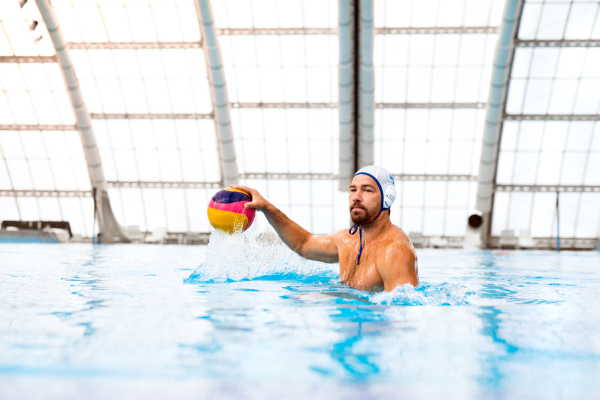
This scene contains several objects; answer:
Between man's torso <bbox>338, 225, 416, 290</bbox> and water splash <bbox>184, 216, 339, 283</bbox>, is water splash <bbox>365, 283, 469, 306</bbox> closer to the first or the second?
man's torso <bbox>338, 225, 416, 290</bbox>

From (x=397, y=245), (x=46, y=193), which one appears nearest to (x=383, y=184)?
(x=397, y=245)

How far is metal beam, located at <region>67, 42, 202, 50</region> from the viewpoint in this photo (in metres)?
21.7

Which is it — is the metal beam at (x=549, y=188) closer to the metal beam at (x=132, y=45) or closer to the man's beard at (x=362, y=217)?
the metal beam at (x=132, y=45)

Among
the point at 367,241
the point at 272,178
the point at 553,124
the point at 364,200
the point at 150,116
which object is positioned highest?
the point at 150,116

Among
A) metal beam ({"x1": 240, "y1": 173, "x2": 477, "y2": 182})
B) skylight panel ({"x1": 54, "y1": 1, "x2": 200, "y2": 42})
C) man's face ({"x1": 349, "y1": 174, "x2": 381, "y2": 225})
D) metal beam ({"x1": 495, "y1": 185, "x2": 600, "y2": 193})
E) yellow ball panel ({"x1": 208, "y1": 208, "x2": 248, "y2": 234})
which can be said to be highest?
skylight panel ({"x1": 54, "y1": 1, "x2": 200, "y2": 42})

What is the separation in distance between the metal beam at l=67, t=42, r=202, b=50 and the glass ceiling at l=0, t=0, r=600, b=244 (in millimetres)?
46

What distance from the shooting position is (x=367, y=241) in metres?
4.99

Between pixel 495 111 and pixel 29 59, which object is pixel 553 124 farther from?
pixel 29 59

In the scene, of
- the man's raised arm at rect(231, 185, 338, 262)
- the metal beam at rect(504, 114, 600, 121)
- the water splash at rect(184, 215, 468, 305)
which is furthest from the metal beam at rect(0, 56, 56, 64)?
the man's raised arm at rect(231, 185, 338, 262)

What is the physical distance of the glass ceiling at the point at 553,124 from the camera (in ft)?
68.2

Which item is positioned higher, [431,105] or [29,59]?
[29,59]

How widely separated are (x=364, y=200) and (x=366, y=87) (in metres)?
17.3

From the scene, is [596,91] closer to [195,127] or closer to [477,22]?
[477,22]

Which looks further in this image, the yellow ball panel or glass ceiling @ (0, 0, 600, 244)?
glass ceiling @ (0, 0, 600, 244)
